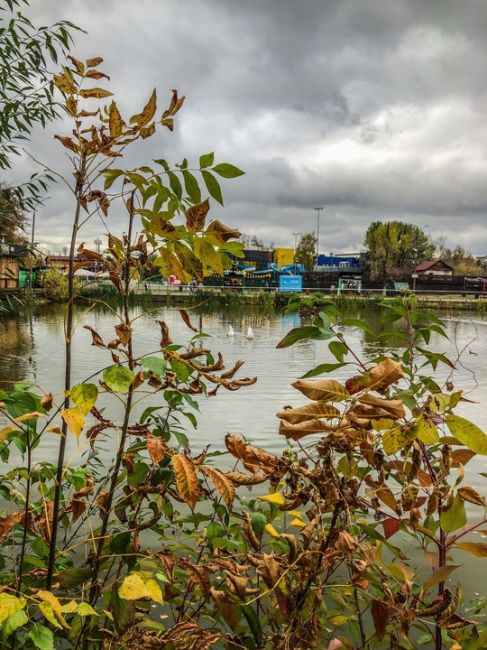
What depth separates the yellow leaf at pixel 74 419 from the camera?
816 millimetres

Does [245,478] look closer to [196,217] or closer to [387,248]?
[196,217]

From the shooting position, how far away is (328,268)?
2598 inches

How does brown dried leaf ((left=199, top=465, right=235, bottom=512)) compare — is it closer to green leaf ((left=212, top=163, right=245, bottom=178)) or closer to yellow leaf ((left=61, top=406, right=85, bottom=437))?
yellow leaf ((left=61, top=406, right=85, bottom=437))

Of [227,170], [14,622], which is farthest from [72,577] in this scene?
[227,170]

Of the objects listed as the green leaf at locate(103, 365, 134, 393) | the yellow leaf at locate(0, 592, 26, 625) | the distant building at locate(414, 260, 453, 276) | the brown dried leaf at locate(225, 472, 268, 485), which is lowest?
the yellow leaf at locate(0, 592, 26, 625)

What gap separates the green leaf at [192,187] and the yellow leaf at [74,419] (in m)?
0.42

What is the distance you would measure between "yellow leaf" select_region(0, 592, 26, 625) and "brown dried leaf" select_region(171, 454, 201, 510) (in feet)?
0.91

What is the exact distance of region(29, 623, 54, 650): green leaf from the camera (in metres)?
0.80

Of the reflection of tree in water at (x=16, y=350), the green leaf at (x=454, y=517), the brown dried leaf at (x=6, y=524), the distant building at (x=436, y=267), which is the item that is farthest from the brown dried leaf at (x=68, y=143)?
the distant building at (x=436, y=267)

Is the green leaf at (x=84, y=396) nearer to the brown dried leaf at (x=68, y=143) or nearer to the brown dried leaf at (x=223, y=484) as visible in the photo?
the brown dried leaf at (x=223, y=484)

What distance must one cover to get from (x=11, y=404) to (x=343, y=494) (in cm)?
72

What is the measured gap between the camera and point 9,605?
0.76 metres

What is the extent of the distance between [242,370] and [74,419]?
8.47 metres

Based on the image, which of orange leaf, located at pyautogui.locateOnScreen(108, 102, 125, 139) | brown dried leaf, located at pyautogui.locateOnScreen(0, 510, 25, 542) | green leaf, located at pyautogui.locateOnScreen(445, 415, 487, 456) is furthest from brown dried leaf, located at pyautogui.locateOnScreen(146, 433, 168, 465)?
orange leaf, located at pyautogui.locateOnScreen(108, 102, 125, 139)
